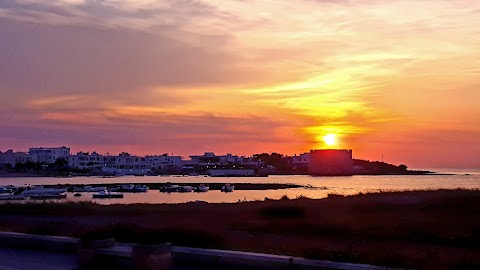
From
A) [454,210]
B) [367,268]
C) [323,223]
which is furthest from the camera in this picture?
[454,210]

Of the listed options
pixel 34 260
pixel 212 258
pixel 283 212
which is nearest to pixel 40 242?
pixel 34 260

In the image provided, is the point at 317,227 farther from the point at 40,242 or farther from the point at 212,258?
the point at 212,258

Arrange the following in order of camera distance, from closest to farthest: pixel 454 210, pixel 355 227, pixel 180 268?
pixel 180 268
pixel 355 227
pixel 454 210

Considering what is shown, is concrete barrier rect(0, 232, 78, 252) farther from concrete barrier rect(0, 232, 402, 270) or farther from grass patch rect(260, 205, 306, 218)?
grass patch rect(260, 205, 306, 218)

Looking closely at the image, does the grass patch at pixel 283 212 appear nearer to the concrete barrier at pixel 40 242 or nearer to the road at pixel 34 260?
the concrete barrier at pixel 40 242

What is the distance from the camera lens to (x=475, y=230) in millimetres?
26531

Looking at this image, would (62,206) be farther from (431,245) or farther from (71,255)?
(71,255)

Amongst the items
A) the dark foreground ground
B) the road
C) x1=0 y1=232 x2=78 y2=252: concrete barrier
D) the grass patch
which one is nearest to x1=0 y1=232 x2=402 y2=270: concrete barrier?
x1=0 y1=232 x2=78 y2=252: concrete barrier

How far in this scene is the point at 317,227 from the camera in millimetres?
29562

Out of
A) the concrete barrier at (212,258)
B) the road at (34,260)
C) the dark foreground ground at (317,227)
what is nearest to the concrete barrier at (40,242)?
the concrete barrier at (212,258)

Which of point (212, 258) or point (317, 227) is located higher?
point (212, 258)

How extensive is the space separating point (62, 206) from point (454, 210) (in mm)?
26667

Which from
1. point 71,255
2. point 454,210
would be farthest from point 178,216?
point 71,255

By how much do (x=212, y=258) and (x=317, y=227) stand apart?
18.5 metres
